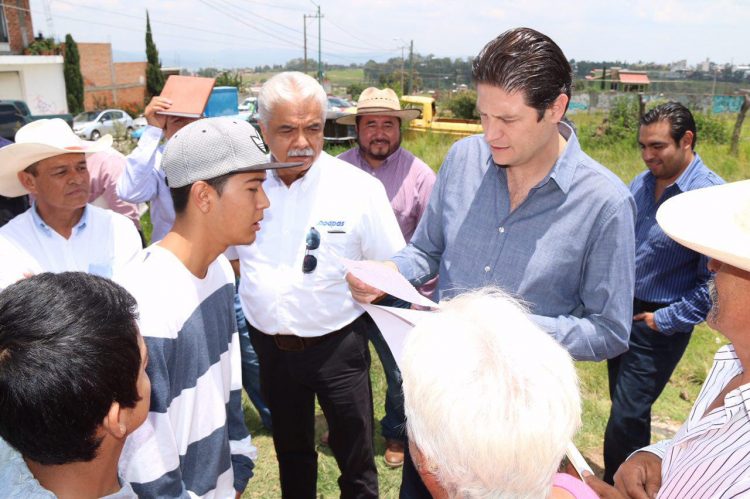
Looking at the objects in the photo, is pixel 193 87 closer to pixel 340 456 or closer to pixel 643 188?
pixel 340 456

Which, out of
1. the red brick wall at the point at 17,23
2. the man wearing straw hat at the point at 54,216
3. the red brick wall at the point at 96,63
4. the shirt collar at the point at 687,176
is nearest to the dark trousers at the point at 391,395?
the man wearing straw hat at the point at 54,216

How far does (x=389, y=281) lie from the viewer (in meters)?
1.76

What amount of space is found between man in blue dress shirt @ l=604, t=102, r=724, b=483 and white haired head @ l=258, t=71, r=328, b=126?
2.02 metres

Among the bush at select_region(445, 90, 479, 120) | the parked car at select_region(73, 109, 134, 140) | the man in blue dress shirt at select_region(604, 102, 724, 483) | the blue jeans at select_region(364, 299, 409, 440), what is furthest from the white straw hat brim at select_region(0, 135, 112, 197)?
the parked car at select_region(73, 109, 134, 140)

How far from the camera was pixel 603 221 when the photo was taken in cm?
182

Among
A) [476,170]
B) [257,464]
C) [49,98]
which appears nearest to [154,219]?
[257,464]

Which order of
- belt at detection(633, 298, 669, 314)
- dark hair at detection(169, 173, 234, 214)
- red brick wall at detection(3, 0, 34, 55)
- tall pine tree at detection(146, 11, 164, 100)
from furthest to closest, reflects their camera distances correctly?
tall pine tree at detection(146, 11, 164, 100) → red brick wall at detection(3, 0, 34, 55) → belt at detection(633, 298, 669, 314) → dark hair at detection(169, 173, 234, 214)

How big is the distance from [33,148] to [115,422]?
1.98 m

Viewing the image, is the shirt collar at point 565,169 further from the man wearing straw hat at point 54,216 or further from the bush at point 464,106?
the bush at point 464,106

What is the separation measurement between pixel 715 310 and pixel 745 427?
0.29 metres

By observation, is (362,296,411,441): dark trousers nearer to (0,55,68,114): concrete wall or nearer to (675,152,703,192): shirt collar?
(675,152,703,192): shirt collar

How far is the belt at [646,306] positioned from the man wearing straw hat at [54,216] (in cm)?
287

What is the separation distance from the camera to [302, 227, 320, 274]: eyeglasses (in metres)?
2.55

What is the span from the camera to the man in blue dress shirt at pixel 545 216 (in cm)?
181
